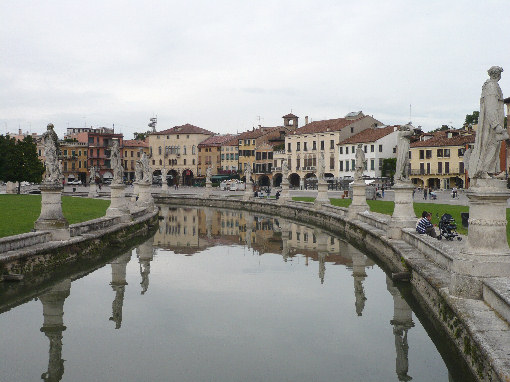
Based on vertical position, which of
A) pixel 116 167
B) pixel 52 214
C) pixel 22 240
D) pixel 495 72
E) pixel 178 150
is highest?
pixel 178 150

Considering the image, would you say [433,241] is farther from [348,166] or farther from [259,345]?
[348,166]

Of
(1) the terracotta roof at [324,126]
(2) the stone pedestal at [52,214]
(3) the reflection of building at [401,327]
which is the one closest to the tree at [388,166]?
(1) the terracotta roof at [324,126]

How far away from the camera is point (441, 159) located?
78.4 m

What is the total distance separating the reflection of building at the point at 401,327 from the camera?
9.38m

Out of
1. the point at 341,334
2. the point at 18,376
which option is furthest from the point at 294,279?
the point at 18,376

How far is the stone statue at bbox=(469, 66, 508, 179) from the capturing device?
9.32m

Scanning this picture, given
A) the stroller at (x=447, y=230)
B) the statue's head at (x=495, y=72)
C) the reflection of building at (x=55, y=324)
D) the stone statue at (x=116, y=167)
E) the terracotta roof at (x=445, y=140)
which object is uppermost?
the terracotta roof at (x=445, y=140)

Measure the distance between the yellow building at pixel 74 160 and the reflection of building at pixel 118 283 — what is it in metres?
97.8

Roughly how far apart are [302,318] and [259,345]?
7.49ft

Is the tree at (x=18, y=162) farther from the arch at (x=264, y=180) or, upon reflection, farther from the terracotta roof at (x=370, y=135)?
the arch at (x=264, y=180)

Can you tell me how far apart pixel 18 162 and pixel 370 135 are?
54428 millimetres

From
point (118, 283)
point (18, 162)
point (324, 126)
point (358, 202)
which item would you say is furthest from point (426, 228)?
point (324, 126)

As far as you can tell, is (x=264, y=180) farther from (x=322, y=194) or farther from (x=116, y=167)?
(x=116, y=167)

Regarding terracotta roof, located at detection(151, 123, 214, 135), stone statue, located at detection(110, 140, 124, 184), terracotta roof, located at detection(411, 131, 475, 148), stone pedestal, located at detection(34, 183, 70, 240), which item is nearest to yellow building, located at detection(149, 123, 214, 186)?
terracotta roof, located at detection(151, 123, 214, 135)
